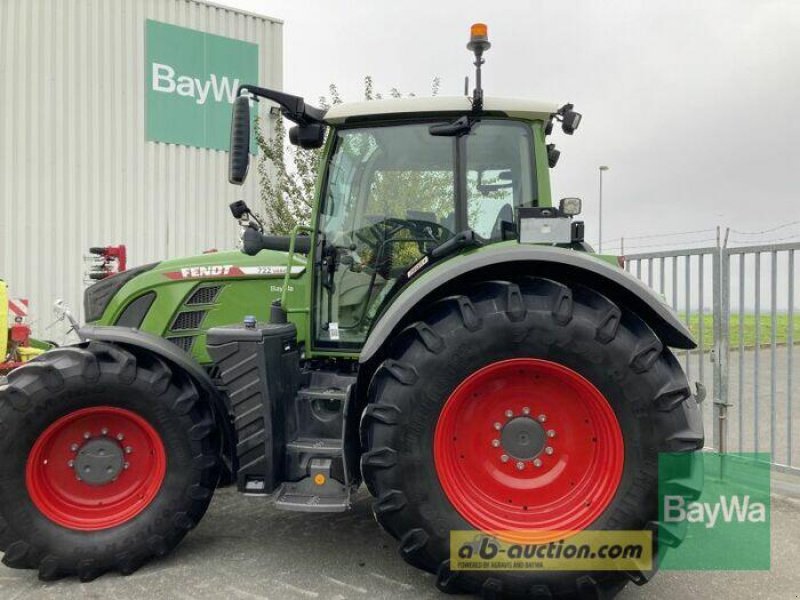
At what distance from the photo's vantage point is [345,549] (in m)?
3.11

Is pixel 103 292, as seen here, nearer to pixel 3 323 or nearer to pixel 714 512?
pixel 3 323

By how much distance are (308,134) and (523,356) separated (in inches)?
64.6

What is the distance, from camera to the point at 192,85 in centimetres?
910

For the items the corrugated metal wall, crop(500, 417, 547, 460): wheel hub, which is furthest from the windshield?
the corrugated metal wall

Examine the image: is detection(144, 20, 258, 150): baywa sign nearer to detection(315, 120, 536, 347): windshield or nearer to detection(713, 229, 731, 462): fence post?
detection(315, 120, 536, 347): windshield

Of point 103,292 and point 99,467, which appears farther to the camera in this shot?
point 103,292

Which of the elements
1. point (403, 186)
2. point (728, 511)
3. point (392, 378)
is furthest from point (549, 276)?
point (728, 511)

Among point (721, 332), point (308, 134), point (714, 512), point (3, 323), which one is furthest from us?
point (3, 323)

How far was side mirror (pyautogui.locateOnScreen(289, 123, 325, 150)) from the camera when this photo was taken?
10.3 ft

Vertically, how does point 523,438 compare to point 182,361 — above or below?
below

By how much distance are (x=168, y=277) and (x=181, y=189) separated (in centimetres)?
635

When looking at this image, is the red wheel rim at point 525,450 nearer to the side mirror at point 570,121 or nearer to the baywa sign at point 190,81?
the side mirror at point 570,121

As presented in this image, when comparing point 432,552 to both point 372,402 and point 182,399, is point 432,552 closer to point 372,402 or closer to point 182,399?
point 372,402

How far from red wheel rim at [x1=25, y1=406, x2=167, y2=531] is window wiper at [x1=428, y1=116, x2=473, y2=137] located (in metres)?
2.07
